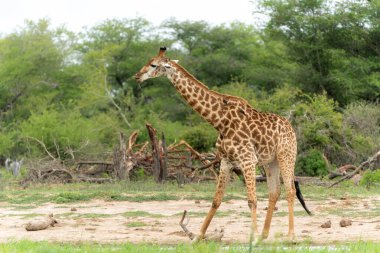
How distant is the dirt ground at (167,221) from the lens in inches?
406

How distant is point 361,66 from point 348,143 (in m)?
9.70

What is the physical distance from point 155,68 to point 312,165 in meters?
10.6

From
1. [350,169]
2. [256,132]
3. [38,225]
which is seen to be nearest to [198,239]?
[256,132]

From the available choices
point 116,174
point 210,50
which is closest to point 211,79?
point 210,50

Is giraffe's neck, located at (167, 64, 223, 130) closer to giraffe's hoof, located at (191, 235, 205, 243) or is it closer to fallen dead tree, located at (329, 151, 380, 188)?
giraffe's hoof, located at (191, 235, 205, 243)

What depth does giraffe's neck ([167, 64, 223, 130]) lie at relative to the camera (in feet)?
34.2

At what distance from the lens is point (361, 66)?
31000 millimetres

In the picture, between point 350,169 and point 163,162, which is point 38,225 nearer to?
point 163,162

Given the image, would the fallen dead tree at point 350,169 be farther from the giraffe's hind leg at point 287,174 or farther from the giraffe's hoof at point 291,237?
the giraffe's hoof at point 291,237

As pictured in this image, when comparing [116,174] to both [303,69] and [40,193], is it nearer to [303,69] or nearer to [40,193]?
[40,193]

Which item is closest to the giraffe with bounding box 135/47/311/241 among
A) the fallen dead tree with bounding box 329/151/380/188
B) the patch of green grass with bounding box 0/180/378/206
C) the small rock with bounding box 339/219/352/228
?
the small rock with bounding box 339/219/352/228

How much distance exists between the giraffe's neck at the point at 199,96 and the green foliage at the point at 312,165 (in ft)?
32.6

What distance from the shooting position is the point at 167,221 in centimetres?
1209

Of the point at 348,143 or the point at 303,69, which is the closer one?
the point at 348,143
